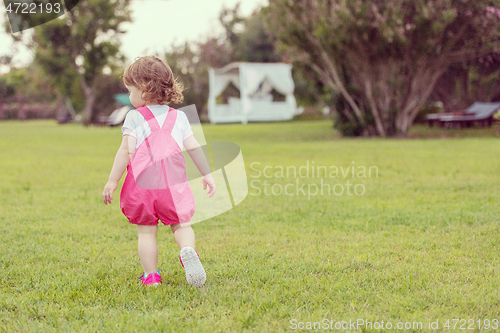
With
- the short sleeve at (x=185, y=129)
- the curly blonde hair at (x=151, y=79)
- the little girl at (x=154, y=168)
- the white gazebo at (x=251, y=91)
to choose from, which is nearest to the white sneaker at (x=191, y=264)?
the little girl at (x=154, y=168)

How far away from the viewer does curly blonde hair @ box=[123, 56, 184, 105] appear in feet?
8.39

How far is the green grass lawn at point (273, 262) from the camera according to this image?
7.25 ft

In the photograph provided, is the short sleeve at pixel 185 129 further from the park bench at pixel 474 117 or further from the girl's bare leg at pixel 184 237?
the park bench at pixel 474 117

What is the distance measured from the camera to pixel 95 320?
2180 millimetres

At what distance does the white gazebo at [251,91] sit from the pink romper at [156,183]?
2496 centimetres

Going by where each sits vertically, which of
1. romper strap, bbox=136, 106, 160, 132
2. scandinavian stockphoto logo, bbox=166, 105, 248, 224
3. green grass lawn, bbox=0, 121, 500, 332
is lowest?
scandinavian stockphoto logo, bbox=166, 105, 248, 224

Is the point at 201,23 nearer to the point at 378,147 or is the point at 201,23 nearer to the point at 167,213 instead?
the point at 378,147

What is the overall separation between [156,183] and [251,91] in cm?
2509

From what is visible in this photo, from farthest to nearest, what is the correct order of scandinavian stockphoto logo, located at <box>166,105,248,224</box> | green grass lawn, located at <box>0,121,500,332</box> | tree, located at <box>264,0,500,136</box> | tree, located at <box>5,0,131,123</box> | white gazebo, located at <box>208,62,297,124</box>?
tree, located at <box>5,0,131,123</box> → white gazebo, located at <box>208,62,297,124</box> → tree, located at <box>264,0,500,136</box> → scandinavian stockphoto logo, located at <box>166,105,248,224</box> → green grass lawn, located at <box>0,121,500,332</box>

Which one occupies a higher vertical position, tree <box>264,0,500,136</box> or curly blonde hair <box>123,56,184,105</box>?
tree <box>264,0,500,136</box>

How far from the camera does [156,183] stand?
250cm

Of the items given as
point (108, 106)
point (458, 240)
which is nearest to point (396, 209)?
point (458, 240)

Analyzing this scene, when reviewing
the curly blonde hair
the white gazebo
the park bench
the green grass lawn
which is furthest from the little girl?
the white gazebo

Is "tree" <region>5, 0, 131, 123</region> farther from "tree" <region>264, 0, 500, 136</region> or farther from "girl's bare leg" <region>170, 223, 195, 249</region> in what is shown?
"girl's bare leg" <region>170, 223, 195, 249</region>
